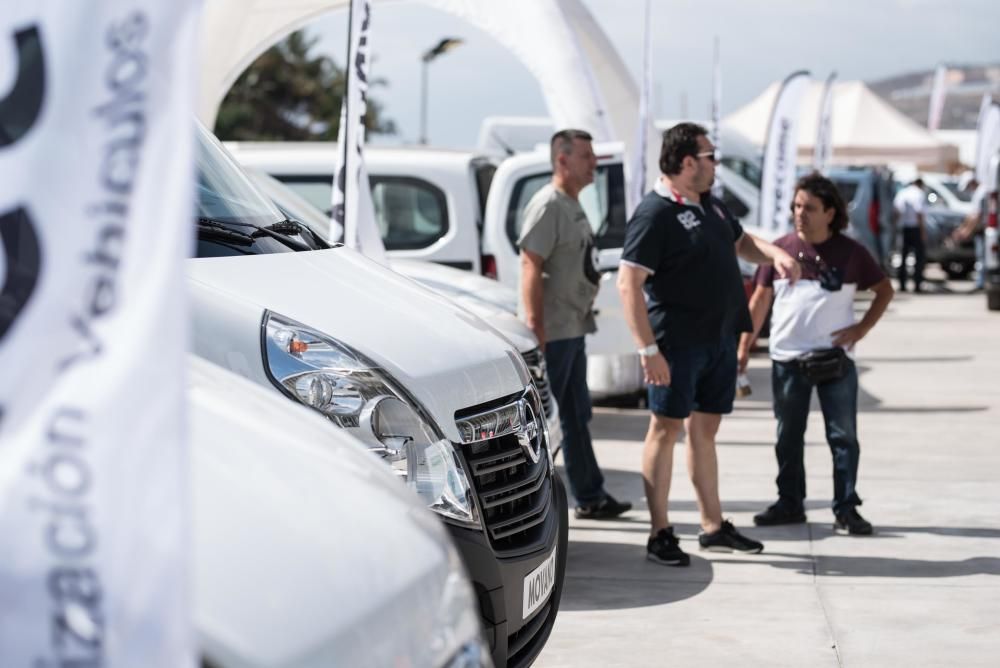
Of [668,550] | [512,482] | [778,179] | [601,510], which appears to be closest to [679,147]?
[668,550]

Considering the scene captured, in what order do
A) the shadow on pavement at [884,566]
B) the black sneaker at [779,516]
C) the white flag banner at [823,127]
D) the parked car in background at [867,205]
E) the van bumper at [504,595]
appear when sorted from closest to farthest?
the van bumper at [504,595] < the shadow on pavement at [884,566] < the black sneaker at [779,516] < the parked car in background at [867,205] < the white flag banner at [823,127]

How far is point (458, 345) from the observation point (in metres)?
4.13

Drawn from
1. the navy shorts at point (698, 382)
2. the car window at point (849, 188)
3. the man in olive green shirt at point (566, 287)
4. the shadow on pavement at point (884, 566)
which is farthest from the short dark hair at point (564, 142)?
the car window at point (849, 188)

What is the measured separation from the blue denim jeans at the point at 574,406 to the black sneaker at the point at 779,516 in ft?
2.76

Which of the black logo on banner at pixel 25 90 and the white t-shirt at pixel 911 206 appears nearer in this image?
the black logo on banner at pixel 25 90

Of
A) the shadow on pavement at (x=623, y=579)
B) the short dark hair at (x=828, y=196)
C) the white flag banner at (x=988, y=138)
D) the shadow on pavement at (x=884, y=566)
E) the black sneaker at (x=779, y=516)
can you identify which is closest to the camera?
the shadow on pavement at (x=623, y=579)

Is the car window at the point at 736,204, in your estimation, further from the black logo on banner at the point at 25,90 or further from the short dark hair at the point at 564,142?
the black logo on banner at the point at 25,90

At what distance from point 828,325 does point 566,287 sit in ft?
4.18

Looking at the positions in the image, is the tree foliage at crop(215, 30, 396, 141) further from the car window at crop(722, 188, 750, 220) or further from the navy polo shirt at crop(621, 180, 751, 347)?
the navy polo shirt at crop(621, 180, 751, 347)

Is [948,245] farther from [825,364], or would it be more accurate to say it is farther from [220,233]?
[220,233]

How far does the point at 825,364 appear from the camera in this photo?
6.88 m

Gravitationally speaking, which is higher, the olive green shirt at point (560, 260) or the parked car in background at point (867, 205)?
the olive green shirt at point (560, 260)

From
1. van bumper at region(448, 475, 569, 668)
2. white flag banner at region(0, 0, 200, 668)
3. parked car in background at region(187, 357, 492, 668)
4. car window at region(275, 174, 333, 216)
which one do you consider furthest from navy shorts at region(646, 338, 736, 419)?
car window at region(275, 174, 333, 216)

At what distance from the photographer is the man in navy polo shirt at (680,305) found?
597 centimetres
